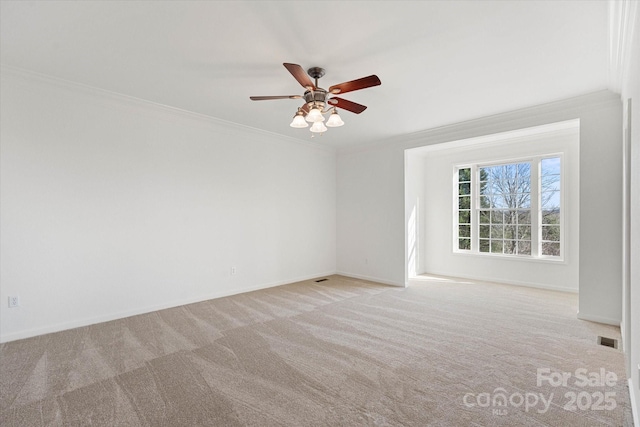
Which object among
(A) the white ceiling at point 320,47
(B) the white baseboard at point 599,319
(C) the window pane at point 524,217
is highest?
(A) the white ceiling at point 320,47

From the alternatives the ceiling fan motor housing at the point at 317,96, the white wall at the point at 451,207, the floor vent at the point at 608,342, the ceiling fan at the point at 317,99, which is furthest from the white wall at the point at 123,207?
the floor vent at the point at 608,342

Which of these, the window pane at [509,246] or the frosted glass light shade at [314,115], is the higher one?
the frosted glass light shade at [314,115]

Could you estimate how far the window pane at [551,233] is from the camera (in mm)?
5115

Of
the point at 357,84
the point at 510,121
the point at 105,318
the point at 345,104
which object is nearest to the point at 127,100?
the point at 105,318

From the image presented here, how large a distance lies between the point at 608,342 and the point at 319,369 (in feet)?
9.71

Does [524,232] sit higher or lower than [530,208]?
lower

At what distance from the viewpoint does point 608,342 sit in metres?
3.04

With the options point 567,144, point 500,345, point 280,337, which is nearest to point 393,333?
point 500,345

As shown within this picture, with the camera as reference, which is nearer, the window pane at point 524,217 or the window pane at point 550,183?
the window pane at point 550,183

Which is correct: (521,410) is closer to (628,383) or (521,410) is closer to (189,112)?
(628,383)

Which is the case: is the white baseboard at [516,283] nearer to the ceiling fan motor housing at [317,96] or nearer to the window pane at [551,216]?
the window pane at [551,216]

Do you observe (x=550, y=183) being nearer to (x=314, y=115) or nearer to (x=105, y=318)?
(x=314, y=115)

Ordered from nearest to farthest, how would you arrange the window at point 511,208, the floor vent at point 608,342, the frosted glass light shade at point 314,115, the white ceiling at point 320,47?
the white ceiling at point 320,47, the frosted glass light shade at point 314,115, the floor vent at point 608,342, the window at point 511,208

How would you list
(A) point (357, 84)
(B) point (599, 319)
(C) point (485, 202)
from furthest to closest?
(C) point (485, 202) → (B) point (599, 319) → (A) point (357, 84)
